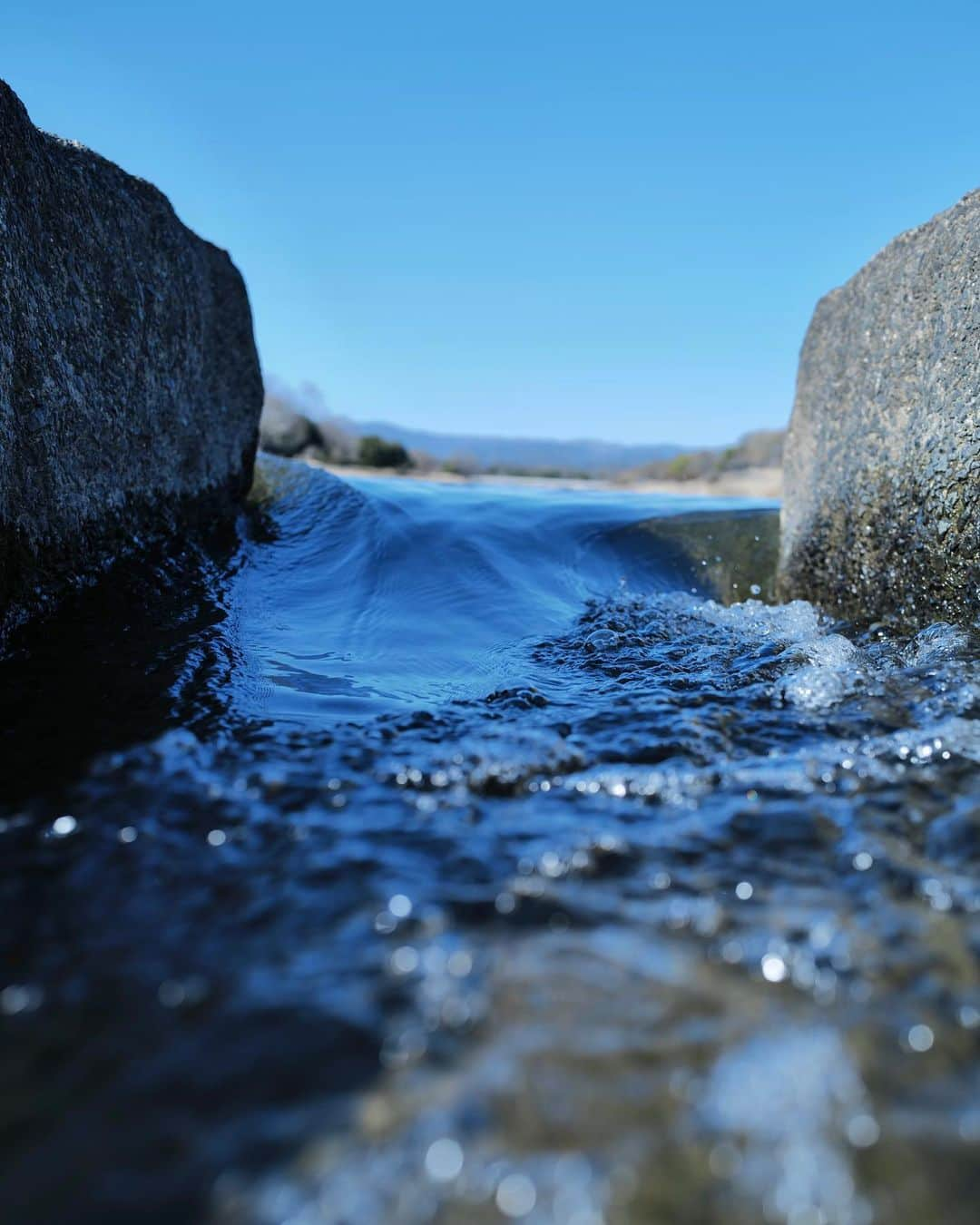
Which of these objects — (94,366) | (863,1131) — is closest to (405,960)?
(863,1131)

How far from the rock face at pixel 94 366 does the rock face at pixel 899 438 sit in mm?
3675

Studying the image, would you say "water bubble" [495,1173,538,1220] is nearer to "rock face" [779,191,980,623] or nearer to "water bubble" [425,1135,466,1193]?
"water bubble" [425,1135,466,1193]

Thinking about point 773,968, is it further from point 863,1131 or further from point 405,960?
point 405,960

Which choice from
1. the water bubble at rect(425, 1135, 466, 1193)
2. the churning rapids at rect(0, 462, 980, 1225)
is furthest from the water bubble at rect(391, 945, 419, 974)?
the water bubble at rect(425, 1135, 466, 1193)

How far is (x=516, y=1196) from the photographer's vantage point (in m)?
1.04

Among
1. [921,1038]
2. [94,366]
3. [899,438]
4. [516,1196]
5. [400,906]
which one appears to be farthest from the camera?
[899,438]

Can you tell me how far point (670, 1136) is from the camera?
3.62ft

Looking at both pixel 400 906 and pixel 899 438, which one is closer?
pixel 400 906

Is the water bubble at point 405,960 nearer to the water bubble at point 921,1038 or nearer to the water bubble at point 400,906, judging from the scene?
the water bubble at point 400,906

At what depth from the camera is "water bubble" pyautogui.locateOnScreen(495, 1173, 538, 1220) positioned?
1.02 meters

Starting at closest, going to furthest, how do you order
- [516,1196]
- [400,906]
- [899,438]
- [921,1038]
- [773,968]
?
1. [516,1196]
2. [921,1038]
3. [773,968]
4. [400,906]
5. [899,438]

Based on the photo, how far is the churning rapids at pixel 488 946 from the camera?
1.07 m

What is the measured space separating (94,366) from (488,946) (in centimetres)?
325

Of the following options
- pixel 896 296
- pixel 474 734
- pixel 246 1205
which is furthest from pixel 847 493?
pixel 246 1205
